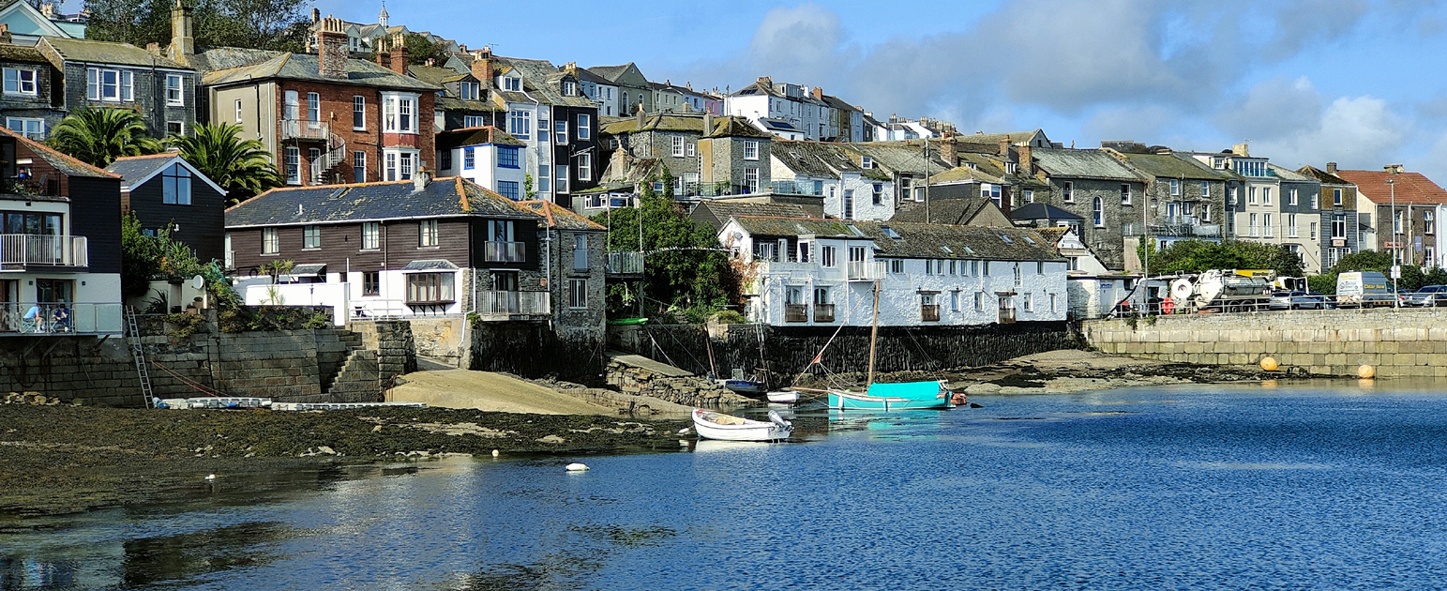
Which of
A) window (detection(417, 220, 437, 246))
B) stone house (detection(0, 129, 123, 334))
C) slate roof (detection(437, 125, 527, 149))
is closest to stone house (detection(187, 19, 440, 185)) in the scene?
slate roof (detection(437, 125, 527, 149))

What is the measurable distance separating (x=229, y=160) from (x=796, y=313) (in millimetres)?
31938

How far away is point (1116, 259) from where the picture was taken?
435 feet

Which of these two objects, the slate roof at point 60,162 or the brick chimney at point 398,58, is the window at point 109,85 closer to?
the brick chimney at point 398,58

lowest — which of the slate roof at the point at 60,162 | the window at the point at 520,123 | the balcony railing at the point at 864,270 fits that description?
the balcony railing at the point at 864,270

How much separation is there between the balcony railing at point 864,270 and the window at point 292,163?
106ft

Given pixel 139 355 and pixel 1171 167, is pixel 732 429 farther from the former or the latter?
pixel 1171 167

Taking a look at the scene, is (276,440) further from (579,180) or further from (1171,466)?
(579,180)

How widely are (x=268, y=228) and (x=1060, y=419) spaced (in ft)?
125

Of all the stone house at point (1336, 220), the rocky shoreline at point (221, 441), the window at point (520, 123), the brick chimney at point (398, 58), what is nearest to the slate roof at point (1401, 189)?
the stone house at point (1336, 220)

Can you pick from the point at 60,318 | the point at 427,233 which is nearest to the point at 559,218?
the point at 427,233

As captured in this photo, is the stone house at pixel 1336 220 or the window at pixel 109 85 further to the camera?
the stone house at pixel 1336 220

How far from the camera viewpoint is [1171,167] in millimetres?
143625

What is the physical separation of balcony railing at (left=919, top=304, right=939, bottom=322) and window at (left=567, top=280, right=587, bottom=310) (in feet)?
92.1

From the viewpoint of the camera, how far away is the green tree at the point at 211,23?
118 meters
